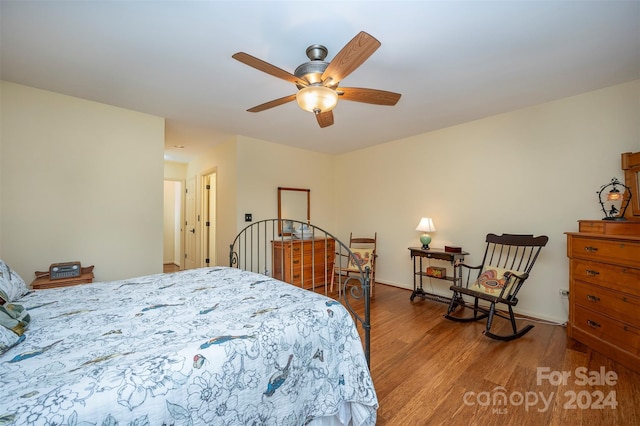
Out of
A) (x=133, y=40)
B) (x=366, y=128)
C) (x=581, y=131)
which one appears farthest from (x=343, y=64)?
(x=581, y=131)

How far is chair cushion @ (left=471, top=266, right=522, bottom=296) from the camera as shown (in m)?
2.59

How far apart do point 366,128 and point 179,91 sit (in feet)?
7.70

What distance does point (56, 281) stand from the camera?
243 centimetres

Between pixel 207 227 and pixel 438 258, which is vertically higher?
pixel 207 227

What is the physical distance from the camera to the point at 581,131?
271 cm

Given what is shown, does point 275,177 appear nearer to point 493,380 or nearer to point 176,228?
point 176,228

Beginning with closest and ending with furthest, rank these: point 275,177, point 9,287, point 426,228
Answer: point 9,287
point 426,228
point 275,177

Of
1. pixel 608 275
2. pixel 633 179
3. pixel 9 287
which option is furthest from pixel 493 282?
pixel 9 287

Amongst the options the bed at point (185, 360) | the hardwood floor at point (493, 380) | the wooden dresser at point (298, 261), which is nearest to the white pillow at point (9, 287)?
the bed at point (185, 360)

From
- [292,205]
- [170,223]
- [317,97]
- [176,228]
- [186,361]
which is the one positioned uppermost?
[317,97]

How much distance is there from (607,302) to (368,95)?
2601mm

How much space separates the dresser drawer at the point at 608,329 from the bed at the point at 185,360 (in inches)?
84.6

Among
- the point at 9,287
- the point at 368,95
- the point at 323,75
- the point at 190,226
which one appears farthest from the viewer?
the point at 190,226

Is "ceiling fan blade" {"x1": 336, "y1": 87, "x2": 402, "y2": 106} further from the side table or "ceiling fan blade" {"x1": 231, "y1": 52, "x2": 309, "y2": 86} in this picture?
the side table
